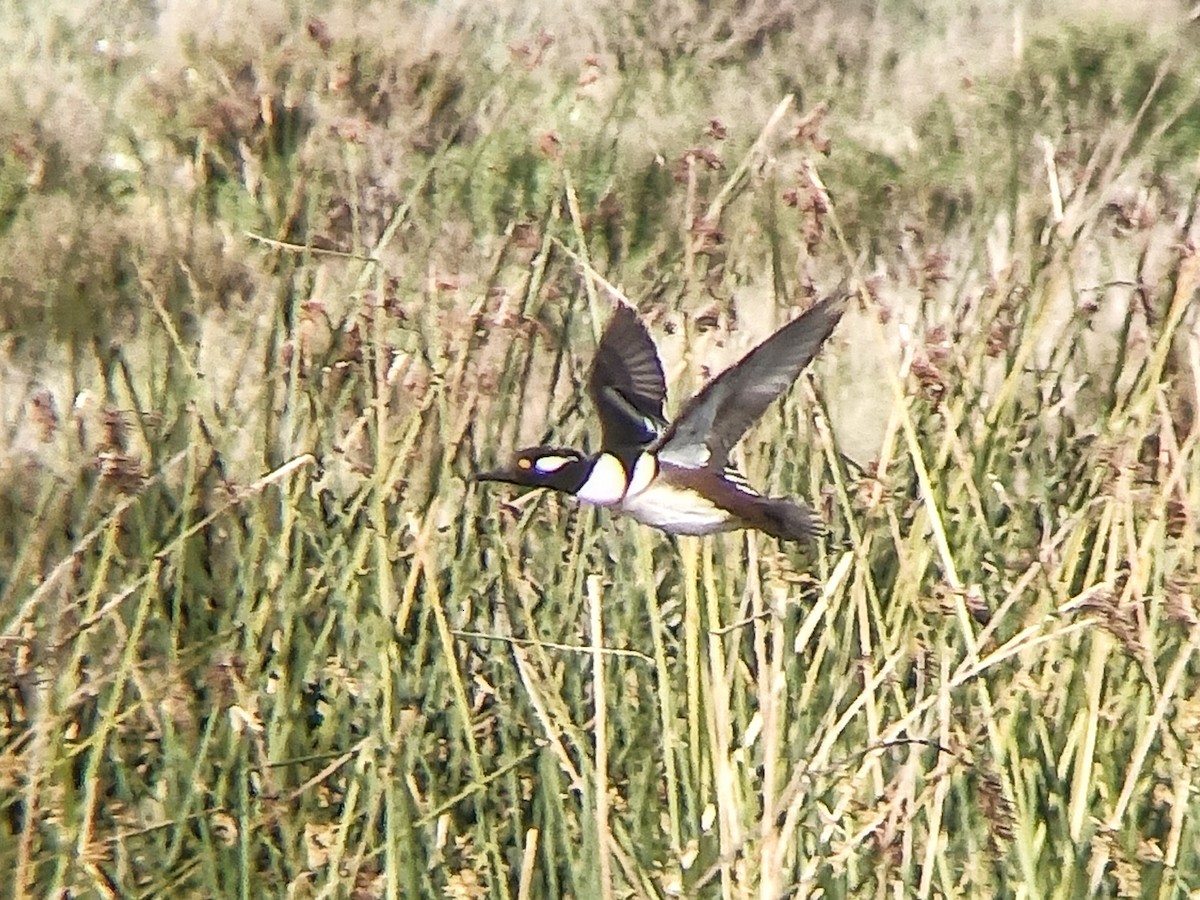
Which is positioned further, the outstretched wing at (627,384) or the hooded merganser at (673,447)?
the outstretched wing at (627,384)

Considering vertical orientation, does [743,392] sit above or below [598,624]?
above

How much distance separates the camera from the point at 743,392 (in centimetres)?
140

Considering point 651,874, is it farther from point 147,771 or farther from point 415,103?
point 415,103

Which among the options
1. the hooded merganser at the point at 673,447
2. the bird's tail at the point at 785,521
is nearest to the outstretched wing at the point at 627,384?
the hooded merganser at the point at 673,447

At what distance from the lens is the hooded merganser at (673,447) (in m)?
1.38

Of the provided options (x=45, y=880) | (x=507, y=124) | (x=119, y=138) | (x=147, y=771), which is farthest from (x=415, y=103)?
(x=45, y=880)

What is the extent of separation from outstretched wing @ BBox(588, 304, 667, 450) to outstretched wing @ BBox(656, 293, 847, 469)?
0.05 m

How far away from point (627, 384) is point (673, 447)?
0.08m

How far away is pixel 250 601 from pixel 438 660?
0.17 meters

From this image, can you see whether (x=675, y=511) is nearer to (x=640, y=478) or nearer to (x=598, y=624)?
(x=640, y=478)

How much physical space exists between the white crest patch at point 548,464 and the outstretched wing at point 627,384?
86mm

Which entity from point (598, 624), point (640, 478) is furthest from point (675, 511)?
point (598, 624)

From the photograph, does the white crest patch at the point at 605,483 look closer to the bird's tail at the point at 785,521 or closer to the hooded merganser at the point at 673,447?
the hooded merganser at the point at 673,447

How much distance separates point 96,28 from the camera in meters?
5.40
